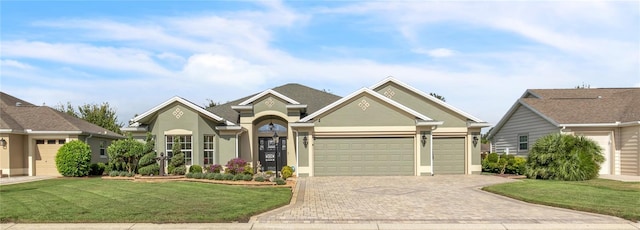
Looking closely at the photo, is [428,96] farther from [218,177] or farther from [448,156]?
[218,177]

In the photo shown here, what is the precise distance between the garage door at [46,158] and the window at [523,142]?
81.3 feet

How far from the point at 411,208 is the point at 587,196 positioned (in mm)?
5519

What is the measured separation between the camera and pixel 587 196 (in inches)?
524

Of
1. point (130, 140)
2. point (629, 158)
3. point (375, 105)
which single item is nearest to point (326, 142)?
point (375, 105)

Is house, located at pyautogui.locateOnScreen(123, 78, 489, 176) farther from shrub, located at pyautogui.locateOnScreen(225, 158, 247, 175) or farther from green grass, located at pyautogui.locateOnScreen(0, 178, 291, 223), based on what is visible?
green grass, located at pyautogui.locateOnScreen(0, 178, 291, 223)

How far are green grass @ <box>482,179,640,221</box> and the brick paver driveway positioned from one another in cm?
42

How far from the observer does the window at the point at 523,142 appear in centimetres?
2662

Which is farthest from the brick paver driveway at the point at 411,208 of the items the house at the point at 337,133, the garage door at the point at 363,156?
the house at the point at 337,133

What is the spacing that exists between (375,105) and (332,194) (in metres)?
8.56

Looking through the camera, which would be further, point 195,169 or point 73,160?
point 73,160

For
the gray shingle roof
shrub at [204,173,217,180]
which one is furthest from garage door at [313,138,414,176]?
the gray shingle roof

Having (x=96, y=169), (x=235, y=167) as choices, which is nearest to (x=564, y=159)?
(x=235, y=167)

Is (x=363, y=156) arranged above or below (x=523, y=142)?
below

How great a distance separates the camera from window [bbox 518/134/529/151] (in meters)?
26.6
